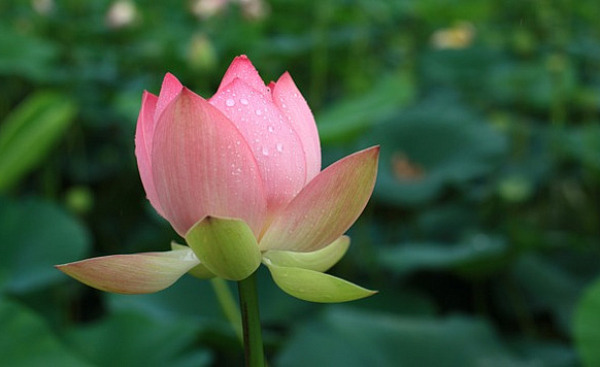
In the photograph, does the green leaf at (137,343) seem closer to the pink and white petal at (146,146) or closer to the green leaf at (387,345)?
the green leaf at (387,345)

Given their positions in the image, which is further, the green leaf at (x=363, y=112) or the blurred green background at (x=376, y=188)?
the green leaf at (x=363, y=112)

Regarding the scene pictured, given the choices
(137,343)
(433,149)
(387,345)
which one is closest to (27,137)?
(137,343)

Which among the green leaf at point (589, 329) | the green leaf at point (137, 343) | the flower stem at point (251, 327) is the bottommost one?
the green leaf at point (137, 343)

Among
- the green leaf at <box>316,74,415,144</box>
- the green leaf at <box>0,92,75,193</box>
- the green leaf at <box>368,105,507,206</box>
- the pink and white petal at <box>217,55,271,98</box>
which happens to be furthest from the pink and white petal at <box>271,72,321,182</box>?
the green leaf at <box>368,105,507,206</box>

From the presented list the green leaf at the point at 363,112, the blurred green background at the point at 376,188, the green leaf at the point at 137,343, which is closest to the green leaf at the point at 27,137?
the blurred green background at the point at 376,188

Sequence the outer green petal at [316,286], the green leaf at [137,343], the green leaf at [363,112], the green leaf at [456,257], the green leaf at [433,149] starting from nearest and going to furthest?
the outer green petal at [316,286], the green leaf at [137,343], the green leaf at [456,257], the green leaf at [363,112], the green leaf at [433,149]

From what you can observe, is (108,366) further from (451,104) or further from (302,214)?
(451,104)

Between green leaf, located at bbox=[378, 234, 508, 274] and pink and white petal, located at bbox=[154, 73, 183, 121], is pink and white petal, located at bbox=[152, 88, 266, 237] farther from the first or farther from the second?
green leaf, located at bbox=[378, 234, 508, 274]

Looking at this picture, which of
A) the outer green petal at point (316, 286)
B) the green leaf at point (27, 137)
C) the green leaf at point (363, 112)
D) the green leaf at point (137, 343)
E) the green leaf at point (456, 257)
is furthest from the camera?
the green leaf at point (363, 112)
